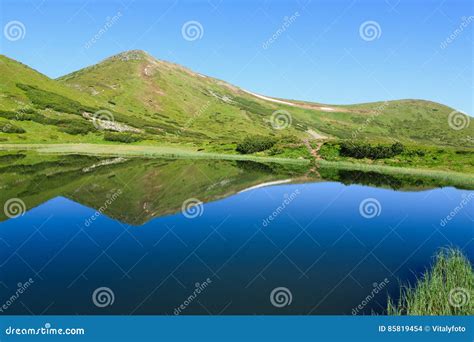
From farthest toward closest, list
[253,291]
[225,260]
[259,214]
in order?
[259,214] → [225,260] → [253,291]

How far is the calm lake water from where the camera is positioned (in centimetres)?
1566

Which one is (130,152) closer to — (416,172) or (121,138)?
(121,138)

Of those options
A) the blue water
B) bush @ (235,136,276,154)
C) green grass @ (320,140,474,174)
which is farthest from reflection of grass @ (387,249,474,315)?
bush @ (235,136,276,154)

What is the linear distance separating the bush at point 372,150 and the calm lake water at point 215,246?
29773 mm

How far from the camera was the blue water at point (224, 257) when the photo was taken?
1549 cm

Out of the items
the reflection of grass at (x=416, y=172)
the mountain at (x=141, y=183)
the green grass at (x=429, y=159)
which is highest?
the green grass at (x=429, y=159)

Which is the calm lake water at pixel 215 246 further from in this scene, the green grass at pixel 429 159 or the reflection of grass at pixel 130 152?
the reflection of grass at pixel 130 152

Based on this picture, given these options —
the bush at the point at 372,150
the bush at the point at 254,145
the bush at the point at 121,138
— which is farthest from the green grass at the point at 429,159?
the bush at the point at 121,138

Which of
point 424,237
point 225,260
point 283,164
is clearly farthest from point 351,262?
point 283,164

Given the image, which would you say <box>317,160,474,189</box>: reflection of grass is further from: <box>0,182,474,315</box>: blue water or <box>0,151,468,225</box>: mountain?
<box>0,182,474,315</box>: blue water

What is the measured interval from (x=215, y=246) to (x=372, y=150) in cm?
5764

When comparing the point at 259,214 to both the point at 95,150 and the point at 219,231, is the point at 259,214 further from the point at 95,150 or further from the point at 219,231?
the point at 95,150

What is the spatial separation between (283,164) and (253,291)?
5749 centimetres
